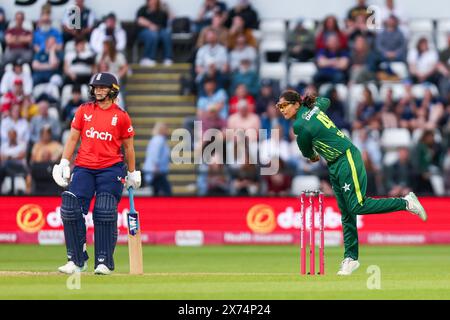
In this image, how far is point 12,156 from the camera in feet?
84.3

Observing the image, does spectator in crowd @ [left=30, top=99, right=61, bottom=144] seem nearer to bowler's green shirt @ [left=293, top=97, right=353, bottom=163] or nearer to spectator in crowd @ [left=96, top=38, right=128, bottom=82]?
spectator in crowd @ [left=96, top=38, right=128, bottom=82]

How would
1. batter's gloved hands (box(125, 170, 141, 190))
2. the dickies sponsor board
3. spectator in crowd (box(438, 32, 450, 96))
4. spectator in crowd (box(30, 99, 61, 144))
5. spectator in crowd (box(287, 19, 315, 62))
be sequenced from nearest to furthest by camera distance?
batter's gloved hands (box(125, 170, 141, 190)) < the dickies sponsor board < spectator in crowd (box(30, 99, 61, 144)) < spectator in crowd (box(438, 32, 450, 96)) < spectator in crowd (box(287, 19, 315, 62))

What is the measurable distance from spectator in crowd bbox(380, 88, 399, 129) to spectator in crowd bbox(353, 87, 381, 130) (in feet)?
0.39

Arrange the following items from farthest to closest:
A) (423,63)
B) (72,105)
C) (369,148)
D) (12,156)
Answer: (423,63) < (72,105) < (369,148) < (12,156)

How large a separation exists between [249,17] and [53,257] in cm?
913

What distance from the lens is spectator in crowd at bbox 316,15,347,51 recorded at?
27.4 meters

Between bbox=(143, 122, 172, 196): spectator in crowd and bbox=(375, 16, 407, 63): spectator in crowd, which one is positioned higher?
bbox=(375, 16, 407, 63): spectator in crowd

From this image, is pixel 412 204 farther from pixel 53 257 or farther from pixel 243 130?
pixel 243 130

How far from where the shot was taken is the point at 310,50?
2786 cm

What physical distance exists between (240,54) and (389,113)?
3304mm

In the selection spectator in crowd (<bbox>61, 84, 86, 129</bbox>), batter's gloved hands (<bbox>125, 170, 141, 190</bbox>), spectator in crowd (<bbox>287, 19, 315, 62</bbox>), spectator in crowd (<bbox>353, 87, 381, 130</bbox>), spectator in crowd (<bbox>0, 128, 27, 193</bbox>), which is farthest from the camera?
spectator in crowd (<bbox>287, 19, 315, 62</bbox>)

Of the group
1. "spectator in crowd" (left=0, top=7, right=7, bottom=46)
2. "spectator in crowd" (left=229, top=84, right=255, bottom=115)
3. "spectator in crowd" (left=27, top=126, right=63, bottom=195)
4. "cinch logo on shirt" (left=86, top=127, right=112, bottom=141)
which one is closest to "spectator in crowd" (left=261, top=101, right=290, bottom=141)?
"spectator in crowd" (left=229, top=84, right=255, bottom=115)

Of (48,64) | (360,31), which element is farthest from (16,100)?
(360,31)

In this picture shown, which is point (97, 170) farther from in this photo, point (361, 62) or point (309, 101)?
point (361, 62)
